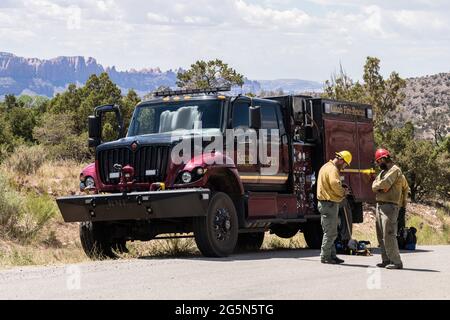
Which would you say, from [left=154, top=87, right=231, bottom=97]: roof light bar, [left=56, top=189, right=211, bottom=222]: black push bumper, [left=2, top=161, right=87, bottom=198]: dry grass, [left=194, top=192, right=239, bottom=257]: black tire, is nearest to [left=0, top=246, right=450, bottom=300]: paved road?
[left=194, top=192, right=239, bottom=257]: black tire

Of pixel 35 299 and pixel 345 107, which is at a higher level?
pixel 345 107

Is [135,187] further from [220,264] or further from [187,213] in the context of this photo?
[220,264]

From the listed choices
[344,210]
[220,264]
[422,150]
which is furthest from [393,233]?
[422,150]

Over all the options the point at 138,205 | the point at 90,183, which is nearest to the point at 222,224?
the point at 138,205

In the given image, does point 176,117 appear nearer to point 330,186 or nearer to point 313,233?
point 330,186

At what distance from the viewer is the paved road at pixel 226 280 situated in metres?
10.1

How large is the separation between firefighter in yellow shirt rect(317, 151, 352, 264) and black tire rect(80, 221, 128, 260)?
4.03m

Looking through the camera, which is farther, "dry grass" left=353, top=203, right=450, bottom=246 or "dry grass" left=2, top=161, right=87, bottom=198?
"dry grass" left=353, top=203, right=450, bottom=246

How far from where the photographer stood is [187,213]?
14789 millimetres

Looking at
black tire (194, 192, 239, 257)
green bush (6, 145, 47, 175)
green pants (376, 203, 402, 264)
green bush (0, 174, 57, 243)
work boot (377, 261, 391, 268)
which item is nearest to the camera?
→ green pants (376, 203, 402, 264)

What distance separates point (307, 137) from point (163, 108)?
11.9 ft

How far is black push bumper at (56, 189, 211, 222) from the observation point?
14758 millimetres

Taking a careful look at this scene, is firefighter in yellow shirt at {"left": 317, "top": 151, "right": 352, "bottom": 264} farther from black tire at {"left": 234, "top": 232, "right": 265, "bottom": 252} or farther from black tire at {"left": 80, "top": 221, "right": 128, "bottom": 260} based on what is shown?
black tire at {"left": 234, "top": 232, "right": 265, "bottom": 252}

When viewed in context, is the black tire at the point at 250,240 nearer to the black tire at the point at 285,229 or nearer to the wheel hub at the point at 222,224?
the black tire at the point at 285,229
